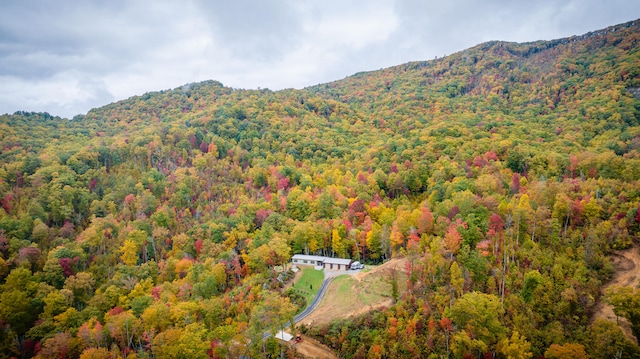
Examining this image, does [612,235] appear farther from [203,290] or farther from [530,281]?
[203,290]

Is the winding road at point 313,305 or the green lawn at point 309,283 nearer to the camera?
the winding road at point 313,305

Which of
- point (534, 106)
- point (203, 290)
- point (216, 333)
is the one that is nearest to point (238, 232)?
point (203, 290)

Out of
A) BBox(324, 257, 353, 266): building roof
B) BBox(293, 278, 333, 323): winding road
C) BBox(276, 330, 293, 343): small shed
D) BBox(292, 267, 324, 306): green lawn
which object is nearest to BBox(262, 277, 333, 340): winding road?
BBox(293, 278, 333, 323): winding road

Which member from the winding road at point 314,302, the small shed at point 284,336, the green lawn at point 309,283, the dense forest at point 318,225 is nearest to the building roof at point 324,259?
the green lawn at point 309,283

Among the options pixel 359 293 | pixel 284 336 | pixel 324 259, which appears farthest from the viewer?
pixel 324 259

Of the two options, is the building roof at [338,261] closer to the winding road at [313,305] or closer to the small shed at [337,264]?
the small shed at [337,264]

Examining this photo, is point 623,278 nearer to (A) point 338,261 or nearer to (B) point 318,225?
(A) point 338,261

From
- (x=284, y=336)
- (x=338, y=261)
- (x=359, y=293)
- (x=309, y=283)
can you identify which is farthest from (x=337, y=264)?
(x=284, y=336)
